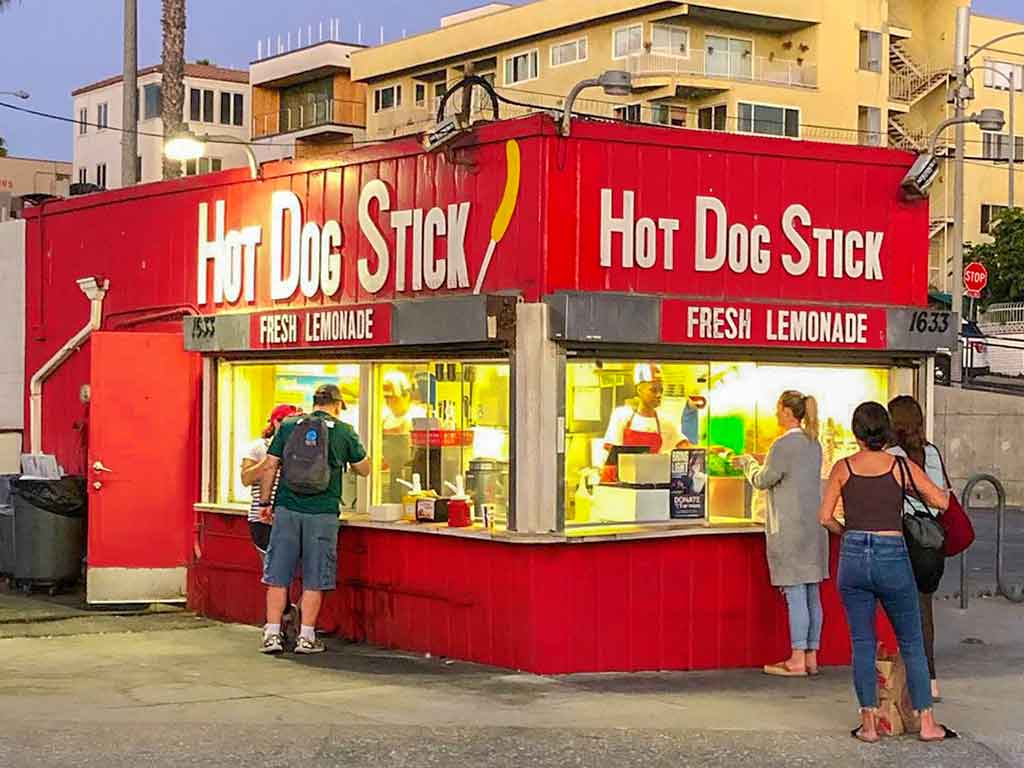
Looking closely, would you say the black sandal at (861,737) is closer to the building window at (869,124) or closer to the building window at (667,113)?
the building window at (667,113)

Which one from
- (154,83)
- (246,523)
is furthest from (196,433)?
(154,83)

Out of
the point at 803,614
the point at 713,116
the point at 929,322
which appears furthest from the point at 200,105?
the point at 803,614

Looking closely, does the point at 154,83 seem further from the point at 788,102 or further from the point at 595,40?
the point at 788,102

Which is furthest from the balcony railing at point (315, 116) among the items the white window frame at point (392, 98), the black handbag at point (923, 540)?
the black handbag at point (923, 540)

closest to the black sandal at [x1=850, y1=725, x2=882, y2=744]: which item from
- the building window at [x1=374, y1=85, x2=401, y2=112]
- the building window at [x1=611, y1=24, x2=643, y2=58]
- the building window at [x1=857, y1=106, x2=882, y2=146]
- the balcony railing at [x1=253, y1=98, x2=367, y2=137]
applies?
the building window at [x1=611, y1=24, x2=643, y2=58]

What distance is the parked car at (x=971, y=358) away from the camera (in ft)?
111

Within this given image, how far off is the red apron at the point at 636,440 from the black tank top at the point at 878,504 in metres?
2.72

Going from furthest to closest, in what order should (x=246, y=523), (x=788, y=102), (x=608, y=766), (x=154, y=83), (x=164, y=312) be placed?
(x=154, y=83) < (x=788, y=102) < (x=164, y=312) < (x=246, y=523) < (x=608, y=766)

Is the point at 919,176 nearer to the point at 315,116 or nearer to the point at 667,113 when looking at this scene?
the point at 667,113

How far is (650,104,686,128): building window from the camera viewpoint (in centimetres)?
5244

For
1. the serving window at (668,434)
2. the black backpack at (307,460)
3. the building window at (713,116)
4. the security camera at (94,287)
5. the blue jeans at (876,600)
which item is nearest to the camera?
the blue jeans at (876,600)

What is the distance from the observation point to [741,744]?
8430 mm

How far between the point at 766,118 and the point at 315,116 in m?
20.3

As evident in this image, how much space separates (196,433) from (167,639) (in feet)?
6.87
